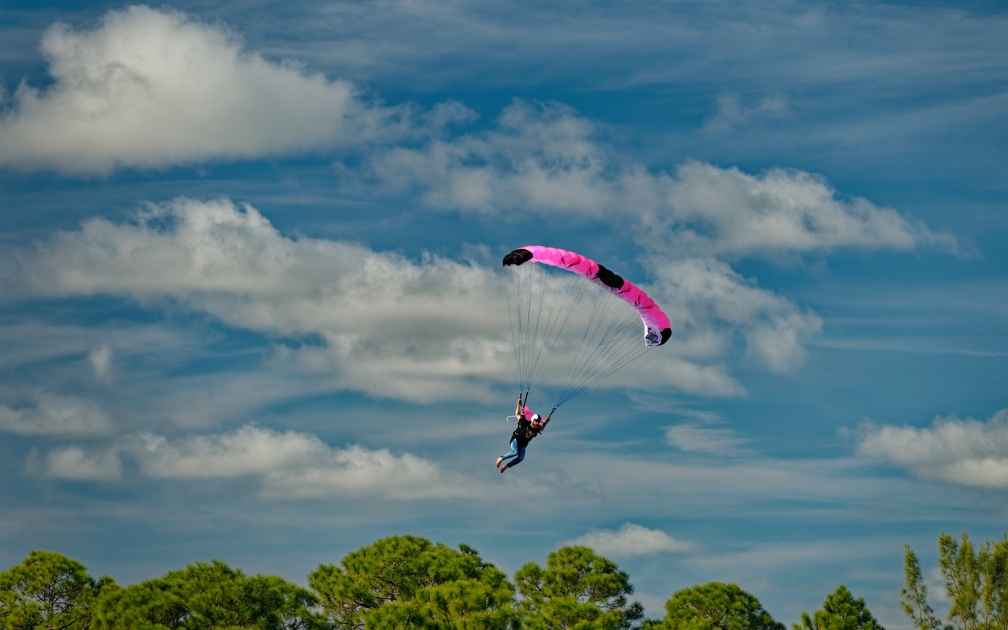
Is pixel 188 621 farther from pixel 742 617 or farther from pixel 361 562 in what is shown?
pixel 742 617

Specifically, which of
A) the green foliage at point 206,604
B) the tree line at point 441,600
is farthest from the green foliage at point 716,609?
the green foliage at point 206,604

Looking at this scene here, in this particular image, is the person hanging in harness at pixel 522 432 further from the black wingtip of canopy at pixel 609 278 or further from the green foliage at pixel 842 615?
the green foliage at pixel 842 615

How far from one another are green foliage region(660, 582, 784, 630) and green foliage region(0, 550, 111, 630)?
29.9 m

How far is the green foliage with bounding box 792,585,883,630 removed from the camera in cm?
7031

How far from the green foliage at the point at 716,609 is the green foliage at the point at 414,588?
327 inches

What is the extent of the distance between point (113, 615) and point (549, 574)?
22.9 meters

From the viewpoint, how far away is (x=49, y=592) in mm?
76250

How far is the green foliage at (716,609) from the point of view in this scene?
73125 mm

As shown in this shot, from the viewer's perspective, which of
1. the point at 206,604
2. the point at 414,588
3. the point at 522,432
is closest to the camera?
the point at 522,432

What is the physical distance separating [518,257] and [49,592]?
35116 millimetres

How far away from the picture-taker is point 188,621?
2758 inches

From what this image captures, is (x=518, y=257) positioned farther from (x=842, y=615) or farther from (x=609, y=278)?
(x=842, y=615)

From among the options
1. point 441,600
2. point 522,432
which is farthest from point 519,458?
point 441,600

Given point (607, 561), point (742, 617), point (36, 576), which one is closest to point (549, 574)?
point (607, 561)
